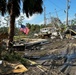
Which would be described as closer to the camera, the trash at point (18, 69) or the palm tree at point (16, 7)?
the trash at point (18, 69)

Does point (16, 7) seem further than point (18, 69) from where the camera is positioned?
Yes

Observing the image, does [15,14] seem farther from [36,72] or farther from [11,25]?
[36,72]

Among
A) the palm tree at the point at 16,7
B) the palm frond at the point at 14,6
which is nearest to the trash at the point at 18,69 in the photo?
the palm tree at the point at 16,7

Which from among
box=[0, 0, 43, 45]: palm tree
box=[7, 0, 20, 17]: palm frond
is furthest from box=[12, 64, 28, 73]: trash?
box=[7, 0, 20, 17]: palm frond

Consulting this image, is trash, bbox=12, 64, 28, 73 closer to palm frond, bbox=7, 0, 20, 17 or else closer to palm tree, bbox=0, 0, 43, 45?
palm tree, bbox=0, 0, 43, 45

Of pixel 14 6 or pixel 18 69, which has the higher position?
pixel 14 6

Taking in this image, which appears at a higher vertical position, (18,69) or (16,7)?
(16,7)

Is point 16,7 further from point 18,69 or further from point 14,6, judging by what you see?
point 18,69

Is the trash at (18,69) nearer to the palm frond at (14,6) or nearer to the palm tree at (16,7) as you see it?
the palm tree at (16,7)

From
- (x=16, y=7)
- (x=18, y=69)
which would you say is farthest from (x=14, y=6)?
(x=18, y=69)

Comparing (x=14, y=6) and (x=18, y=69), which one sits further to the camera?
(x=14, y=6)

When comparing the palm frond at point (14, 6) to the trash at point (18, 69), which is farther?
the palm frond at point (14, 6)

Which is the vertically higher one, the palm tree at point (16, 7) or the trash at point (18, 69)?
the palm tree at point (16, 7)

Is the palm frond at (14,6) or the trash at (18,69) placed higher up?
the palm frond at (14,6)
